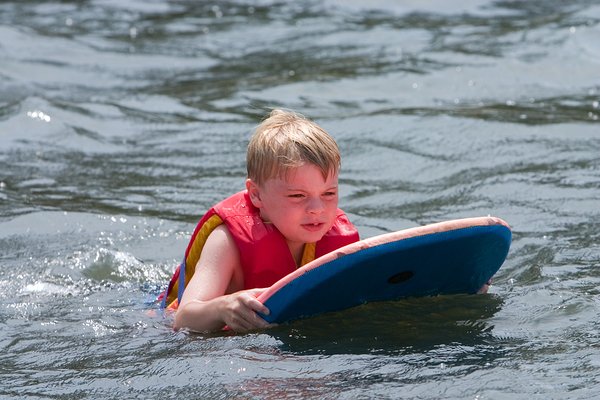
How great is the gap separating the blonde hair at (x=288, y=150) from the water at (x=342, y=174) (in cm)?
54

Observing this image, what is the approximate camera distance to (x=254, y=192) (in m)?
4.16

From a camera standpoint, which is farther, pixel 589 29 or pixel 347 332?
pixel 589 29

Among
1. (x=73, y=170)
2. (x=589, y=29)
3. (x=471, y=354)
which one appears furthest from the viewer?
(x=589, y=29)

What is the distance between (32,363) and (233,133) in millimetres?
4025

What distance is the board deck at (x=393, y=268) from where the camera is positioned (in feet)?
12.1

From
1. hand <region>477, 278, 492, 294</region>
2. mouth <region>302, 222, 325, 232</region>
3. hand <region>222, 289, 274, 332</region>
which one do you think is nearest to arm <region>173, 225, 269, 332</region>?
hand <region>222, 289, 274, 332</region>

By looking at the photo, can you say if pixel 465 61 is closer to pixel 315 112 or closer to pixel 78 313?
pixel 315 112

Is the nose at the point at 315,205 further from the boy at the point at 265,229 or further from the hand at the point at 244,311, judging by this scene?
the hand at the point at 244,311

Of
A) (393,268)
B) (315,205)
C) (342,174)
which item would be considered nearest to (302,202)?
(315,205)

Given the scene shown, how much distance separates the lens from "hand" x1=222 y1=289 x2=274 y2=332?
384cm

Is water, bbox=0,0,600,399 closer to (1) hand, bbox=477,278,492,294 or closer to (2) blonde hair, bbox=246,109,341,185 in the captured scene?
(1) hand, bbox=477,278,492,294

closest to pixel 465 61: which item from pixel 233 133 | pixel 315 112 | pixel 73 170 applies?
pixel 315 112

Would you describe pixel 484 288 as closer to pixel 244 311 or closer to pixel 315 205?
pixel 315 205

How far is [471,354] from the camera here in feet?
12.0
